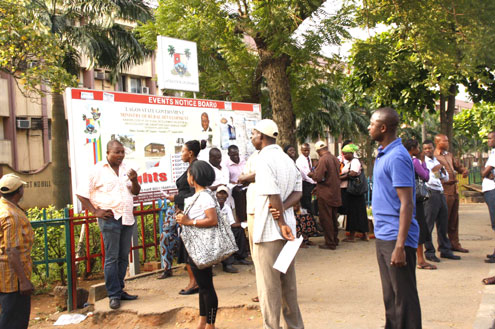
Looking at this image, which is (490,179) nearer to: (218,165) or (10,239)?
(218,165)

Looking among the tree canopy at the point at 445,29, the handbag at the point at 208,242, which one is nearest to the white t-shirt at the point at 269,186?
the handbag at the point at 208,242

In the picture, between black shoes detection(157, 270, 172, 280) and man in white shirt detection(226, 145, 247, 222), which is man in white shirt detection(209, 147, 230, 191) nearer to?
man in white shirt detection(226, 145, 247, 222)

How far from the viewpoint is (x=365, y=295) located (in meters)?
5.63

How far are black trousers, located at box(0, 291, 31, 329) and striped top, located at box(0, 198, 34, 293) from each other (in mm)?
62

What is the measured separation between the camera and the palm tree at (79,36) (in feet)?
55.1

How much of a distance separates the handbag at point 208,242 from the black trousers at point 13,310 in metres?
1.40

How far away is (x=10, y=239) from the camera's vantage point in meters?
3.88

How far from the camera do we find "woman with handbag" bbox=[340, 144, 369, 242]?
9.16 meters

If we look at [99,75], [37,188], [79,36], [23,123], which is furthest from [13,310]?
[99,75]

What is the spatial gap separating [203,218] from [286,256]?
0.90 metres

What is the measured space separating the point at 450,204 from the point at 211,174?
487 centimetres

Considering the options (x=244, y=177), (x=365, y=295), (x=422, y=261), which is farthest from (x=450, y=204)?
(x=244, y=177)

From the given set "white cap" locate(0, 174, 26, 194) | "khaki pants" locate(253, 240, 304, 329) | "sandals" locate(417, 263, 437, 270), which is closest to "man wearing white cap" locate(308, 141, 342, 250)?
"sandals" locate(417, 263, 437, 270)

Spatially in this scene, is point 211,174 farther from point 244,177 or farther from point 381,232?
point 381,232
